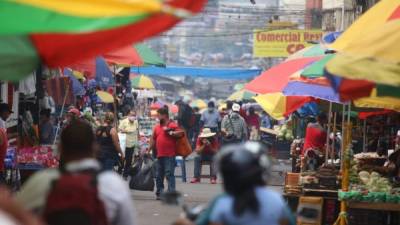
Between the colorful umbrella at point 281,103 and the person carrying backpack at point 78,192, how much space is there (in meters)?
11.2

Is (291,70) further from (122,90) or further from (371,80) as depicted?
(122,90)

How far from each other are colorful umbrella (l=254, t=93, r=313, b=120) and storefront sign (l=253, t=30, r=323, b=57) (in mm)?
22224

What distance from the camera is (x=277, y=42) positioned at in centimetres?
→ 4484

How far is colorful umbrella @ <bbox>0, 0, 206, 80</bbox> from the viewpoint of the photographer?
5410 mm

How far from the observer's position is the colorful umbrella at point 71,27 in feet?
17.7

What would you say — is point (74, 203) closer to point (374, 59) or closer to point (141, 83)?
point (374, 59)

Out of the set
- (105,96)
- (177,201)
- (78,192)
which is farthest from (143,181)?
(78,192)

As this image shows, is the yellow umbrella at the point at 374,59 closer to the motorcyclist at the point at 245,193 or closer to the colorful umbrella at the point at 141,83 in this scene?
the motorcyclist at the point at 245,193

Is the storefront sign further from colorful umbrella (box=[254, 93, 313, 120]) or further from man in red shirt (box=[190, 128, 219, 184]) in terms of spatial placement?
colorful umbrella (box=[254, 93, 313, 120])

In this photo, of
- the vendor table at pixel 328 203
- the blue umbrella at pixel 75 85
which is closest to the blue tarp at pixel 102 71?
the blue umbrella at pixel 75 85

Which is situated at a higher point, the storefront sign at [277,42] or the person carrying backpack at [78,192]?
the storefront sign at [277,42]

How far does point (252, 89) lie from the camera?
15.3m

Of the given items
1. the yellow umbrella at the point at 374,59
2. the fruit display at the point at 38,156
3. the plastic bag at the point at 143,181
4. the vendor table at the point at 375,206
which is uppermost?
the yellow umbrella at the point at 374,59

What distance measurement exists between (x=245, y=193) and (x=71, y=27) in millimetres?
1396
